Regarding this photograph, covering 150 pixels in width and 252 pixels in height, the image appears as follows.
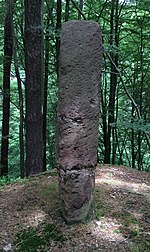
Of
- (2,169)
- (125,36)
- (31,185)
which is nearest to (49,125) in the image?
(2,169)

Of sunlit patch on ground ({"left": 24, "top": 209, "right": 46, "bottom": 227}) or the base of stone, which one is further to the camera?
sunlit patch on ground ({"left": 24, "top": 209, "right": 46, "bottom": 227})

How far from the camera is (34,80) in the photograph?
6109 mm

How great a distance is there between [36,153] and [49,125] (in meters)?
4.68

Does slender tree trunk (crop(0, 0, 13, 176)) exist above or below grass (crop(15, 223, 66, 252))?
above

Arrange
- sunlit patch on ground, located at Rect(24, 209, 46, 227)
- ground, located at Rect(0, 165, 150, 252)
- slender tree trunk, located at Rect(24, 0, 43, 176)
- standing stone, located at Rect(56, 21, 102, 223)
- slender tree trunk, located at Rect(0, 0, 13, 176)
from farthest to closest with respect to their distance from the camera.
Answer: slender tree trunk, located at Rect(0, 0, 13, 176), slender tree trunk, located at Rect(24, 0, 43, 176), sunlit patch on ground, located at Rect(24, 209, 46, 227), standing stone, located at Rect(56, 21, 102, 223), ground, located at Rect(0, 165, 150, 252)

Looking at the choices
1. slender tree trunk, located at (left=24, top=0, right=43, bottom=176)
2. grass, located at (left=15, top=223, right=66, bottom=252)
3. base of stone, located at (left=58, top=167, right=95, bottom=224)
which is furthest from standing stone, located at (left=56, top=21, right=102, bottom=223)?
slender tree trunk, located at (left=24, top=0, right=43, bottom=176)

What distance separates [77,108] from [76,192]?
2.76 ft

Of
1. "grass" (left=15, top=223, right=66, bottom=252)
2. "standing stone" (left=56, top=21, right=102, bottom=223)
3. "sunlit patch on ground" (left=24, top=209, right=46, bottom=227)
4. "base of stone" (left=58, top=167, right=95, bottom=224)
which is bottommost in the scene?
"grass" (left=15, top=223, right=66, bottom=252)

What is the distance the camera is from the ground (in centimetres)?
305

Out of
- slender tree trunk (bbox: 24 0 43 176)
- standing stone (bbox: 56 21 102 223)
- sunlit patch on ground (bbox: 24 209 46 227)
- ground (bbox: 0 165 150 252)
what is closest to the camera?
ground (bbox: 0 165 150 252)

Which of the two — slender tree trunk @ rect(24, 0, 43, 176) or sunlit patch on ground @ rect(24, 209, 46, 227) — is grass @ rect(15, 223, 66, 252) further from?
slender tree trunk @ rect(24, 0, 43, 176)

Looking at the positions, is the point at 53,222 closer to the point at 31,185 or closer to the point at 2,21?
the point at 31,185

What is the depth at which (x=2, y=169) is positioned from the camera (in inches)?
370

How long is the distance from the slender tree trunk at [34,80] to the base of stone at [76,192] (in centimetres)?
302
